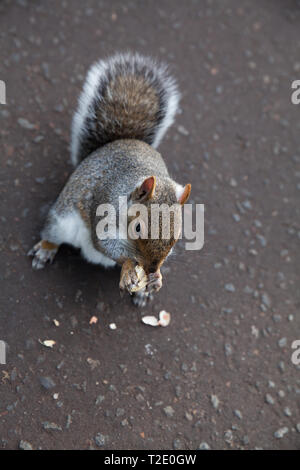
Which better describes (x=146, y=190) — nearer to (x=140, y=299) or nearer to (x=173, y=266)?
(x=140, y=299)

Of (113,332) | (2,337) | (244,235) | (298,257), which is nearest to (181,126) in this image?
(244,235)

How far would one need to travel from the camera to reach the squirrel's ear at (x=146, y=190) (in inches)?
63.7

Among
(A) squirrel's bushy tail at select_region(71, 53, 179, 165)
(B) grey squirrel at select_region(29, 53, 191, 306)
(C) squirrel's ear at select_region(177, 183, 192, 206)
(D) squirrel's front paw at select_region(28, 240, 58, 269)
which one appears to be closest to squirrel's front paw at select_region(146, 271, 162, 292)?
(B) grey squirrel at select_region(29, 53, 191, 306)

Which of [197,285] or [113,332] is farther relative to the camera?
[197,285]

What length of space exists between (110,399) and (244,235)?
3.77 feet

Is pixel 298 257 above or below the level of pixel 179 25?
below

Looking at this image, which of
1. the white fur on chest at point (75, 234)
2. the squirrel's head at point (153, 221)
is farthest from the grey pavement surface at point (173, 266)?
the squirrel's head at point (153, 221)

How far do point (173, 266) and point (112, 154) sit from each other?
0.68 meters

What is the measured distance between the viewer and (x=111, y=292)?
2.22 metres

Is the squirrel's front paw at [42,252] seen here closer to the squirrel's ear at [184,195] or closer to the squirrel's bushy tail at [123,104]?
the squirrel's bushy tail at [123,104]

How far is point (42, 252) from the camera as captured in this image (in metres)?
2.14

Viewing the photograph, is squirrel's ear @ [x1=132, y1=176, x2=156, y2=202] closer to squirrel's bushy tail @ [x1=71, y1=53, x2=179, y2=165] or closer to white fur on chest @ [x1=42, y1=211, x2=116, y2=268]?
white fur on chest @ [x1=42, y1=211, x2=116, y2=268]

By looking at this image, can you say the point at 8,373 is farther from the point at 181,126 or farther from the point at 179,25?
the point at 179,25

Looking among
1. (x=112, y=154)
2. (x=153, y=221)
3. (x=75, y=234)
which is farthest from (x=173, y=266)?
(x=153, y=221)
